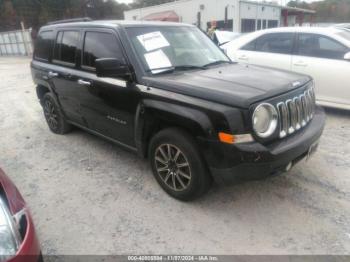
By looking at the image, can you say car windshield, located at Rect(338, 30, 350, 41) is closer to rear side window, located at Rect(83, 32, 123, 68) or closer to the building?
rear side window, located at Rect(83, 32, 123, 68)

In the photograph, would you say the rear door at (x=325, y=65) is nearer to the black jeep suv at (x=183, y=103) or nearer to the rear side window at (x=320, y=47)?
A: the rear side window at (x=320, y=47)

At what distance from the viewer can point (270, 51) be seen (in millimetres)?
6414

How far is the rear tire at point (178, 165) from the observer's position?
118 inches

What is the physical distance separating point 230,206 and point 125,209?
3.64 feet

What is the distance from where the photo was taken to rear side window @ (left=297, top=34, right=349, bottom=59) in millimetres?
5629

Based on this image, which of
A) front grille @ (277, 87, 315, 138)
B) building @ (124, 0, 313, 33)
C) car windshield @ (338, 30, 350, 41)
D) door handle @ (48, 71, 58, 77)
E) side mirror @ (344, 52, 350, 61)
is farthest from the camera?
building @ (124, 0, 313, 33)

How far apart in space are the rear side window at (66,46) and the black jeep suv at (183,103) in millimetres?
14

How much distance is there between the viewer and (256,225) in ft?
9.81

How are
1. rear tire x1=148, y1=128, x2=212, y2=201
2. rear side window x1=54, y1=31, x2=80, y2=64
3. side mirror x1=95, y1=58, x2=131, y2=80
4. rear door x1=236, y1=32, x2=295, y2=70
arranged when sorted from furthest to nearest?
rear door x1=236, y1=32, x2=295, y2=70 → rear side window x1=54, y1=31, x2=80, y2=64 → side mirror x1=95, y1=58, x2=131, y2=80 → rear tire x1=148, y1=128, x2=212, y2=201

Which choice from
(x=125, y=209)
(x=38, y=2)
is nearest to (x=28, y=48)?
(x=38, y=2)

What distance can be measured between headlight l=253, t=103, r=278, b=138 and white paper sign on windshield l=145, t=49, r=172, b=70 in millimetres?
1267

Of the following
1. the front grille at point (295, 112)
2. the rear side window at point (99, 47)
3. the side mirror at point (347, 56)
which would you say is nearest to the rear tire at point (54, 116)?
the rear side window at point (99, 47)

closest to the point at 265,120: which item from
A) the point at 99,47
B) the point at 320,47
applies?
the point at 99,47

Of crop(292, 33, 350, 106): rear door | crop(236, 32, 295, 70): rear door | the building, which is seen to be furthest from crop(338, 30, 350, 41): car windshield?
the building
